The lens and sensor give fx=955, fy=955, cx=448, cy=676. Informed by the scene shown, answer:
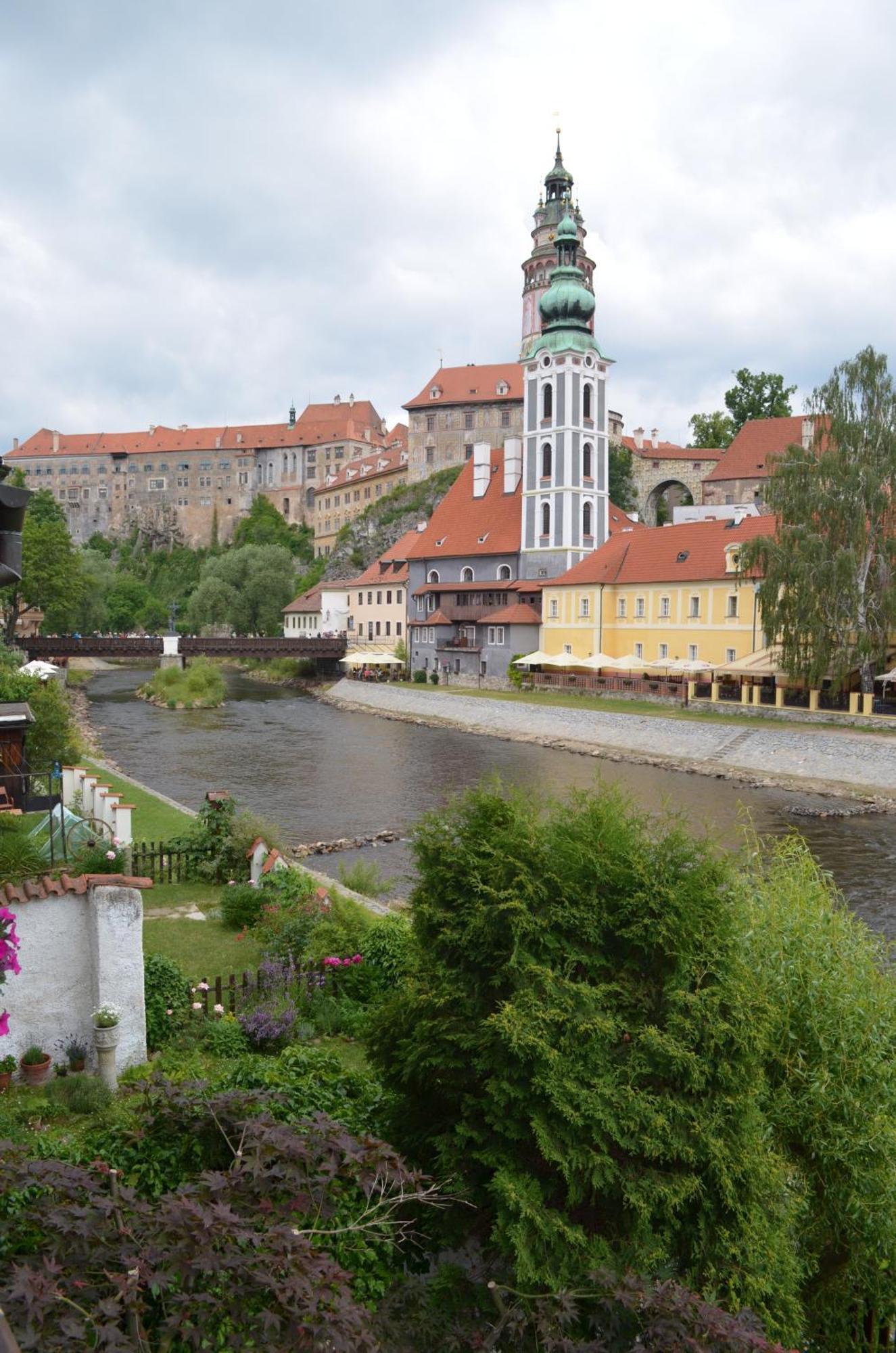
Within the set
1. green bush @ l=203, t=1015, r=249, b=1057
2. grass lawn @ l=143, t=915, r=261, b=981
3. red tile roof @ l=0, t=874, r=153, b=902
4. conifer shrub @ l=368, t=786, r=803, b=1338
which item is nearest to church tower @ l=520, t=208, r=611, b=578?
grass lawn @ l=143, t=915, r=261, b=981

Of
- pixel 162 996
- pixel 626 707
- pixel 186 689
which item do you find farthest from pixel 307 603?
pixel 162 996

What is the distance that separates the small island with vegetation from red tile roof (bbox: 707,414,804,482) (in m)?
38.0

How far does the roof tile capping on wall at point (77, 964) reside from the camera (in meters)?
7.90

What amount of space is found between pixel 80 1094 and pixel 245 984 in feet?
6.68

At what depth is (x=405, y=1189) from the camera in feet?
16.8

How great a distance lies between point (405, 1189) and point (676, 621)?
4245 cm

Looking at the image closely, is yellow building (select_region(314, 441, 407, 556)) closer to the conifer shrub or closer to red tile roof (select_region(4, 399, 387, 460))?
red tile roof (select_region(4, 399, 387, 460))

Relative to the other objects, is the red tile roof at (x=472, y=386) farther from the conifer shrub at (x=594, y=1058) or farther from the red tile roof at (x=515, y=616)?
the conifer shrub at (x=594, y=1058)

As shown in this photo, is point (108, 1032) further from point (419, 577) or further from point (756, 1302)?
point (419, 577)

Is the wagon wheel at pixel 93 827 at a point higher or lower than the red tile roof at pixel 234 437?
lower

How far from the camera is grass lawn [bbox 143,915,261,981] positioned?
1040 cm

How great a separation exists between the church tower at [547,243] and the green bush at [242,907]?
7980 cm

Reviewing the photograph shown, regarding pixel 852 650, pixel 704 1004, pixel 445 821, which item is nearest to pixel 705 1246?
pixel 704 1004

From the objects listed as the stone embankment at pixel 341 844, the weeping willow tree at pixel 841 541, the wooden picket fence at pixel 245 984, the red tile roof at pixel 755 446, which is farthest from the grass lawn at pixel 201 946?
the red tile roof at pixel 755 446
